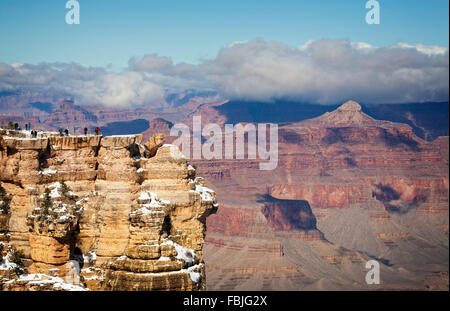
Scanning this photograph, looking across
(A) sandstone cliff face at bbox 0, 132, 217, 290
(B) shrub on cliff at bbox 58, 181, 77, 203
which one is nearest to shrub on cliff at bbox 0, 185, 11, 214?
(A) sandstone cliff face at bbox 0, 132, 217, 290

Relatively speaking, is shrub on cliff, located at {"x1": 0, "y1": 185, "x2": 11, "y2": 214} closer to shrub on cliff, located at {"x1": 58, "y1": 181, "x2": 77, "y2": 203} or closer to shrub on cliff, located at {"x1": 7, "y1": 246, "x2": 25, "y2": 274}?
shrub on cliff, located at {"x1": 7, "y1": 246, "x2": 25, "y2": 274}

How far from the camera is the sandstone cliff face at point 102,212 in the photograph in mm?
29797

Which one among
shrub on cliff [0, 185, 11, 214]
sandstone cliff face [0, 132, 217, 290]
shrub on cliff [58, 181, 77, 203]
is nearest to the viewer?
sandstone cliff face [0, 132, 217, 290]

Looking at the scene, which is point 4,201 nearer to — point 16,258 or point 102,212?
point 16,258

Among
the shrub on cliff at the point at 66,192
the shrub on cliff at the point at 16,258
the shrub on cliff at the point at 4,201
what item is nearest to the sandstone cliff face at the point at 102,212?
the shrub on cliff at the point at 66,192

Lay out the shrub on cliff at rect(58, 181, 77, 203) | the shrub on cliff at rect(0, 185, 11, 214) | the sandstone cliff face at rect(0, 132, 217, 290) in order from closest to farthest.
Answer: the sandstone cliff face at rect(0, 132, 217, 290)
the shrub on cliff at rect(0, 185, 11, 214)
the shrub on cliff at rect(58, 181, 77, 203)

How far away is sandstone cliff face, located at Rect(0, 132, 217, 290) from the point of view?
97.8 feet

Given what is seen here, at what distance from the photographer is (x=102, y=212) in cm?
3231

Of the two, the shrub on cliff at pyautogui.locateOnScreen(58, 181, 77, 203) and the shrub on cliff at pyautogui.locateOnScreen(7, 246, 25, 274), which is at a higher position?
the shrub on cliff at pyautogui.locateOnScreen(58, 181, 77, 203)

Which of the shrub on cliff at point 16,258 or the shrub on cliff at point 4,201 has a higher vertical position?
the shrub on cliff at point 4,201

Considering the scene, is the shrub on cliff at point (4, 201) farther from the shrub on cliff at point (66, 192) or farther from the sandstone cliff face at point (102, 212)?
the shrub on cliff at point (66, 192)

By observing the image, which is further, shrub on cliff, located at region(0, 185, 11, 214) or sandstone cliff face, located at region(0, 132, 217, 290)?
shrub on cliff, located at region(0, 185, 11, 214)

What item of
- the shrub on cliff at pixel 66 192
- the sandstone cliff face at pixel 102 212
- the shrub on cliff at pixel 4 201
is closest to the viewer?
the sandstone cliff face at pixel 102 212
